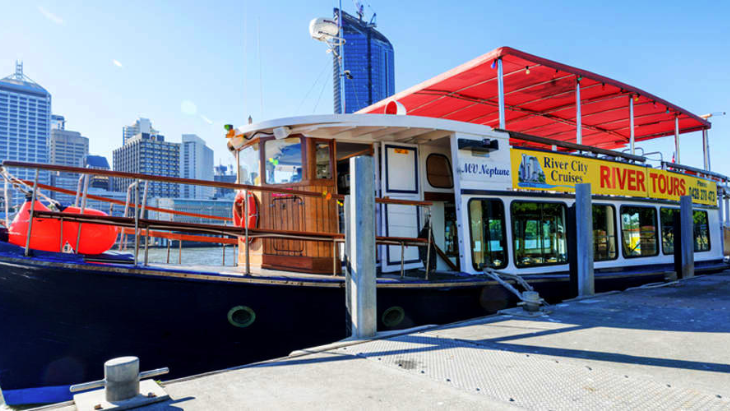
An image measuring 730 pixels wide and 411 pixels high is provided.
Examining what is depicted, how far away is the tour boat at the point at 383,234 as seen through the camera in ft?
13.1

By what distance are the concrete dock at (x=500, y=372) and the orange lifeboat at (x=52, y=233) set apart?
2.86m

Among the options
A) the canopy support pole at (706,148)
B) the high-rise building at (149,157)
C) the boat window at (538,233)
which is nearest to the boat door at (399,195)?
the boat window at (538,233)

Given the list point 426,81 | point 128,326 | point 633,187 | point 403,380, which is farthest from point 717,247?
point 128,326

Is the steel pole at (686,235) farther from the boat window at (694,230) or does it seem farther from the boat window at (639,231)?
the boat window at (694,230)

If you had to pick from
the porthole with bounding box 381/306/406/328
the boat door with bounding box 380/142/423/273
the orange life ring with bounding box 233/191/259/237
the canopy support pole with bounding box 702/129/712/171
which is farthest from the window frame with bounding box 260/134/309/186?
the canopy support pole with bounding box 702/129/712/171

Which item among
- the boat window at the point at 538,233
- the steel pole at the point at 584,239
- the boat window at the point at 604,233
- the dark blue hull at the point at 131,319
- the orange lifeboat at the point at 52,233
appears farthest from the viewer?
the boat window at the point at 604,233

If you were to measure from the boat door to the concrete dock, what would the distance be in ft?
7.17

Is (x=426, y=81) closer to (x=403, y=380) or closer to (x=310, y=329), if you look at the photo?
(x=310, y=329)

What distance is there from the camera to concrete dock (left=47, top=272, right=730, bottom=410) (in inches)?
98.4

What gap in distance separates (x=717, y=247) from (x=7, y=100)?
158856mm

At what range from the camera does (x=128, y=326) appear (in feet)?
13.3

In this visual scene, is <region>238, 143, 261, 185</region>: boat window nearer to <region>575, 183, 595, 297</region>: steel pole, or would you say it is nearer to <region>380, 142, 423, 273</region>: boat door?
<region>380, 142, 423, 273</region>: boat door

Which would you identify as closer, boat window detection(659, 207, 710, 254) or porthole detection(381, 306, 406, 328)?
porthole detection(381, 306, 406, 328)

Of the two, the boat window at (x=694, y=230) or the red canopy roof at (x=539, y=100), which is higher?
the red canopy roof at (x=539, y=100)
